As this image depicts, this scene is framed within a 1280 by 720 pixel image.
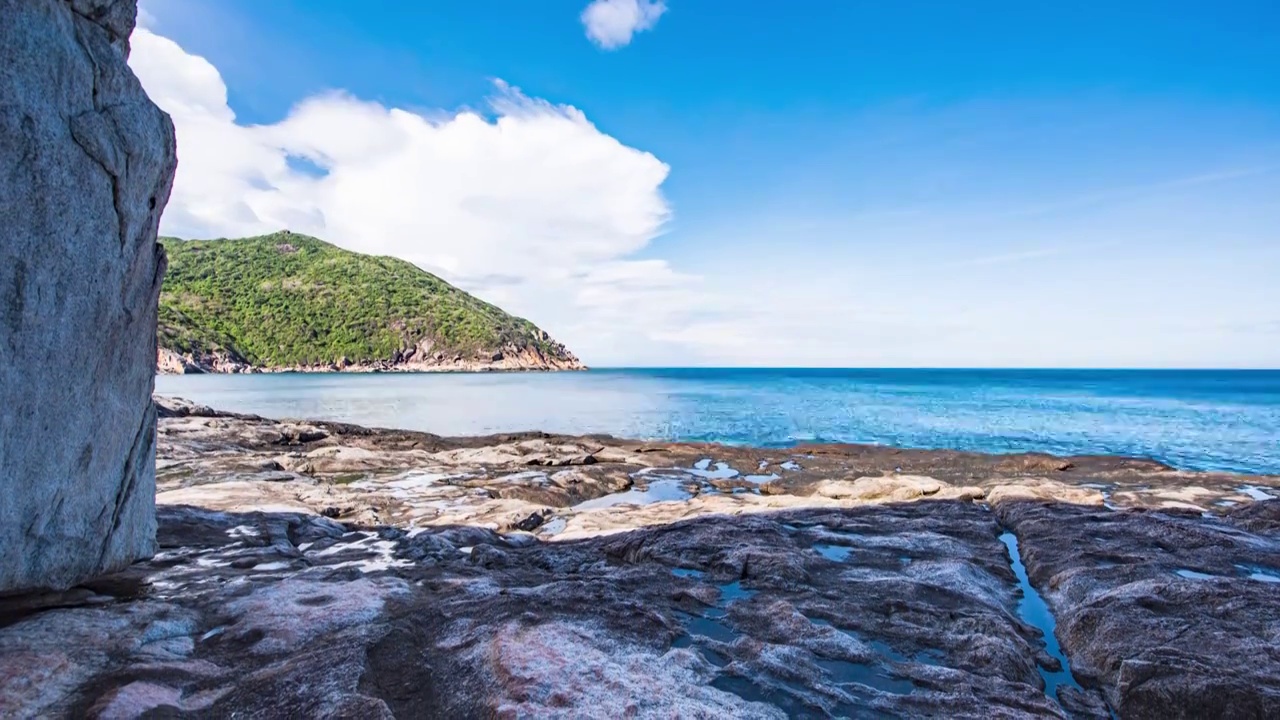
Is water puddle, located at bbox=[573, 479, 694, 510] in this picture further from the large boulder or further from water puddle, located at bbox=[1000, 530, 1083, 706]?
the large boulder

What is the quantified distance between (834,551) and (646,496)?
10099 millimetres

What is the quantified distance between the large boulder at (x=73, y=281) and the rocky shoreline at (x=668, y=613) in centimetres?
94

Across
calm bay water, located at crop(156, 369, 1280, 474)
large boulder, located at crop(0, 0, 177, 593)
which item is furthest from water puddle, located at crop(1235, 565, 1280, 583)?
calm bay water, located at crop(156, 369, 1280, 474)

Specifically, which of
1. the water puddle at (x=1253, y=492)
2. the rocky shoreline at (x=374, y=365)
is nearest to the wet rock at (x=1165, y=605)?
the water puddle at (x=1253, y=492)

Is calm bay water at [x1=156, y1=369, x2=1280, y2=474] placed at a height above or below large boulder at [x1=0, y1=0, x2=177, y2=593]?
below

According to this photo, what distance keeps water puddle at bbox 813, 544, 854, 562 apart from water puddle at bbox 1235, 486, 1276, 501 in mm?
18117

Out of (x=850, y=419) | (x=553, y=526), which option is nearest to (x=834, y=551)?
(x=553, y=526)

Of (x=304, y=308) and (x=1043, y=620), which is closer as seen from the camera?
(x=1043, y=620)

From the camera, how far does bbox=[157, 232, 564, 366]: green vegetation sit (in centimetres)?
12119

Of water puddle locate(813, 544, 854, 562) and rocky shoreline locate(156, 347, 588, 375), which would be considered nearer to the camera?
water puddle locate(813, 544, 854, 562)

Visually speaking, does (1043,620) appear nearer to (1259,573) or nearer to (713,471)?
(1259,573)

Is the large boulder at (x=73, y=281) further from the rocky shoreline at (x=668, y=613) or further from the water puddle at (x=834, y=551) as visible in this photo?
the water puddle at (x=834, y=551)

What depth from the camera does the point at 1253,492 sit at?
20.6 meters

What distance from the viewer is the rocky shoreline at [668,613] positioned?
5.58 m
